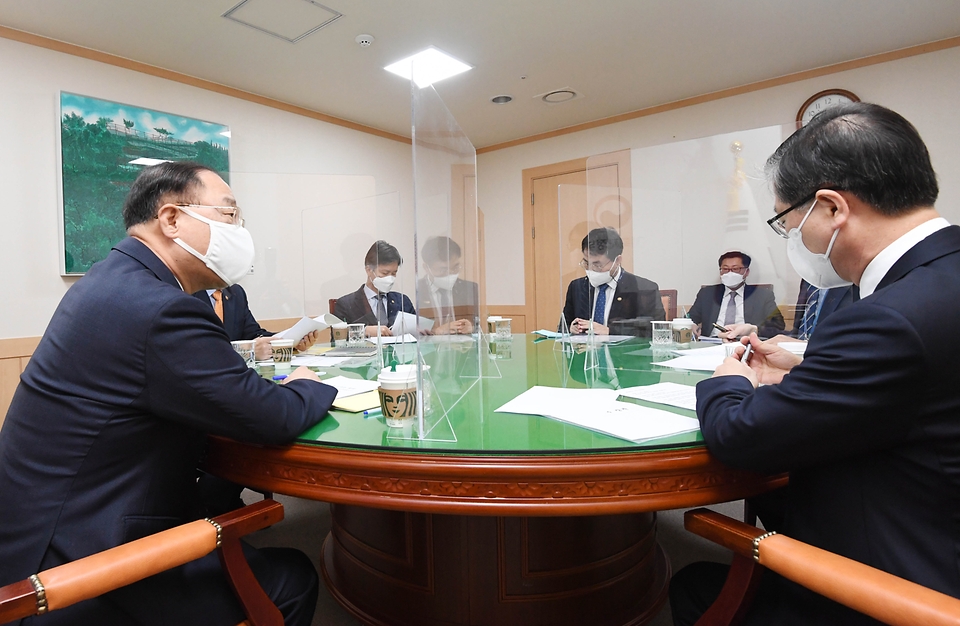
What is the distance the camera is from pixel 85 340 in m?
0.90

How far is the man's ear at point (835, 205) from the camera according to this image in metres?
0.84

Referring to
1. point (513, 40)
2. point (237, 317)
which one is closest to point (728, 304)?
point (513, 40)

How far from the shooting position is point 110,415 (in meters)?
0.88

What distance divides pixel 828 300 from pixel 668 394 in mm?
818

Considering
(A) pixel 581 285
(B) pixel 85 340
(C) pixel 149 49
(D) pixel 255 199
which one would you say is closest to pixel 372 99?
(D) pixel 255 199

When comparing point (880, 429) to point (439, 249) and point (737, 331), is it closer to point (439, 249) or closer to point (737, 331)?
point (439, 249)

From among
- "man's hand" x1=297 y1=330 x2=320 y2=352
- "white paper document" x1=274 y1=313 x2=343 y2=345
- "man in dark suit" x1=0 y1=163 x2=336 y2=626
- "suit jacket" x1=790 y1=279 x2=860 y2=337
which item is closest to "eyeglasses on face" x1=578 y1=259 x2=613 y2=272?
"suit jacket" x1=790 y1=279 x2=860 y2=337

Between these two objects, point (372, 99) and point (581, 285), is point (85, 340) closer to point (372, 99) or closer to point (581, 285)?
point (581, 285)

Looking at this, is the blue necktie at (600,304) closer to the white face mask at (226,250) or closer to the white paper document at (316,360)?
the white paper document at (316,360)

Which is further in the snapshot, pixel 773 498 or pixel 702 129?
pixel 702 129

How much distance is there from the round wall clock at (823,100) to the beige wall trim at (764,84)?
0.15 m

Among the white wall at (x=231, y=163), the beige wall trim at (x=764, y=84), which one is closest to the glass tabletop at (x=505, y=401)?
the white wall at (x=231, y=163)

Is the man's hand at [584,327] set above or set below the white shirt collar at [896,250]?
below

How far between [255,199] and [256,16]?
137 centimetres
